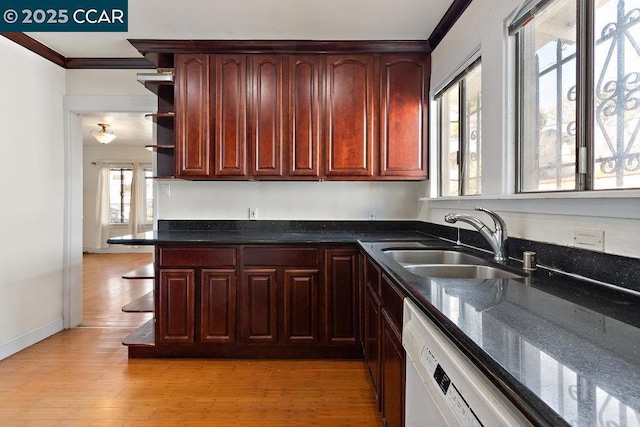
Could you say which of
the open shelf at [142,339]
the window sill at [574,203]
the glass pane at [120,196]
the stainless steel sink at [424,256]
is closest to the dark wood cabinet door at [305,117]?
the stainless steel sink at [424,256]

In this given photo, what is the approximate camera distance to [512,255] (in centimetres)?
187

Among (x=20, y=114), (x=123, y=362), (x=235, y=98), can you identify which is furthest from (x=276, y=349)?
(x=20, y=114)

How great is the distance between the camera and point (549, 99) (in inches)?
68.2

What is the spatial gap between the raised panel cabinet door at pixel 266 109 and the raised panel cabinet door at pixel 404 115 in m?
0.83

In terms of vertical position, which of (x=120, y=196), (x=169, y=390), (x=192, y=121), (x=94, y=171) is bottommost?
(x=169, y=390)

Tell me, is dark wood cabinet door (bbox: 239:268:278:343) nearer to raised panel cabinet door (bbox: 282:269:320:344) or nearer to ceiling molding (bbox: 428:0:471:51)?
raised panel cabinet door (bbox: 282:269:320:344)

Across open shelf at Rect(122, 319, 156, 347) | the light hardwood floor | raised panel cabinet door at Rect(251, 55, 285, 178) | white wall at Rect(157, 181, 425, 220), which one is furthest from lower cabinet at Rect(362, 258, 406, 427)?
open shelf at Rect(122, 319, 156, 347)

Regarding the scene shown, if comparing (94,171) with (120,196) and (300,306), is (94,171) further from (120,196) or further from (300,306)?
(300,306)

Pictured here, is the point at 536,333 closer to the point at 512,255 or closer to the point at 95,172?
the point at 512,255

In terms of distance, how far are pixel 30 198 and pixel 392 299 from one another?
3.04 meters

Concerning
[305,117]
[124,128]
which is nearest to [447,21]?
[305,117]

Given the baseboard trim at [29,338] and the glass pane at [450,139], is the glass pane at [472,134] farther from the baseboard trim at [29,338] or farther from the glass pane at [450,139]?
the baseboard trim at [29,338]

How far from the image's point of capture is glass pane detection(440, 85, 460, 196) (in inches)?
111

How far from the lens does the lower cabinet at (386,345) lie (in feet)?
4.99
